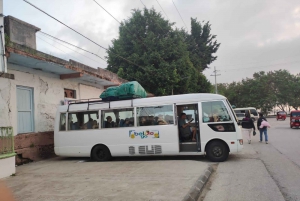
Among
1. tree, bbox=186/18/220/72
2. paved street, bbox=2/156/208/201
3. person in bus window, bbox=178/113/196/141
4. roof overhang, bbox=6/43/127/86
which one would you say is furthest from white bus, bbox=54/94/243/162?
tree, bbox=186/18/220/72

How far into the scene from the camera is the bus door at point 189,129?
913cm

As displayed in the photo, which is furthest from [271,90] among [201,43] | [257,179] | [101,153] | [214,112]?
[257,179]

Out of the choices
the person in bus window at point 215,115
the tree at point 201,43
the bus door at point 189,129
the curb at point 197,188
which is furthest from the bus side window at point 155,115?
the tree at point 201,43

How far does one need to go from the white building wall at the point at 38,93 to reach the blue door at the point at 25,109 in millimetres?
165

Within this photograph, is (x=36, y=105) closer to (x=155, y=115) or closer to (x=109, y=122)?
(x=109, y=122)

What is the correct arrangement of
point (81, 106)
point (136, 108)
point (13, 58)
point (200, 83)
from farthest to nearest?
point (200, 83) < point (81, 106) < point (136, 108) < point (13, 58)

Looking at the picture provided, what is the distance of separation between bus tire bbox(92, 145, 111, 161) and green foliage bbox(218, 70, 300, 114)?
50.4 metres

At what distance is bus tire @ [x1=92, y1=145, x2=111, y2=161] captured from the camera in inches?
391

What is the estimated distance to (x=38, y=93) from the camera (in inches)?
421

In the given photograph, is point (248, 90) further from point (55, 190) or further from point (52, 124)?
point (55, 190)

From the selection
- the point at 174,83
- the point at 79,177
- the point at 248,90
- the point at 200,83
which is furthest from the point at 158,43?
the point at 248,90

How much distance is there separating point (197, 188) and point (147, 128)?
4.15 meters

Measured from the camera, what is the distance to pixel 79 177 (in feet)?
23.3

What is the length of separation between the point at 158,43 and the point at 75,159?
14519 millimetres
